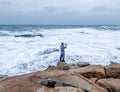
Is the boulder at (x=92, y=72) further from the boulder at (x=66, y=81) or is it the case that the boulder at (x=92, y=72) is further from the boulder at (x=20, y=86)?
the boulder at (x=20, y=86)

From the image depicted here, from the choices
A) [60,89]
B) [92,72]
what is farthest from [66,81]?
[92,72]

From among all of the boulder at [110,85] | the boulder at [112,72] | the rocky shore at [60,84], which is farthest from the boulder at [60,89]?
the boulder at [112,72]

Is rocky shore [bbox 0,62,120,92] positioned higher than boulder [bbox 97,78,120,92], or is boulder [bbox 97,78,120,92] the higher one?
rocky shore [bbox 0,62,120,92]

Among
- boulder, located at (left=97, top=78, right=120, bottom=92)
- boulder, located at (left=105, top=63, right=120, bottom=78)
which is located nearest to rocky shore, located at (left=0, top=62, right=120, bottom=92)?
boulder, located at (left=97, top=78, right=120, bottom=92)

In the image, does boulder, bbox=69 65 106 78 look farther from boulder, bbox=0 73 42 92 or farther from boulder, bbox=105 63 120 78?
boulder, bbox=0 73 42 92

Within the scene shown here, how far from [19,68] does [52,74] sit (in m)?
6.18

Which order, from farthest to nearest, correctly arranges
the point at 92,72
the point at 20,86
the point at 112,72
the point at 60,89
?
the point at 112,72
the point at 92,72
the point at 20,86
the point at 60,89

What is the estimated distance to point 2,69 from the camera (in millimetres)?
11914

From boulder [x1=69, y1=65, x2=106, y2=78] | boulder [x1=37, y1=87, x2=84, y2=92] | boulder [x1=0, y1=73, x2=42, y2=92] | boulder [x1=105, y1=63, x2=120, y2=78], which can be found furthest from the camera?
boulder [x1=105, y1=63, x2=120, y2=78]

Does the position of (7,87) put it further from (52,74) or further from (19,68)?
(19,68)

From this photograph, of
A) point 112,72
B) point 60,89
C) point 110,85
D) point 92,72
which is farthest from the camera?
point 112,72

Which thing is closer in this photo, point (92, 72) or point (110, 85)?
point (110, 85)

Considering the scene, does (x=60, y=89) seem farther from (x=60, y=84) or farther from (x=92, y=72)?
(x=92, y=72)

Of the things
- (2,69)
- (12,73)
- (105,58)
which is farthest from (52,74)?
(105,58)
